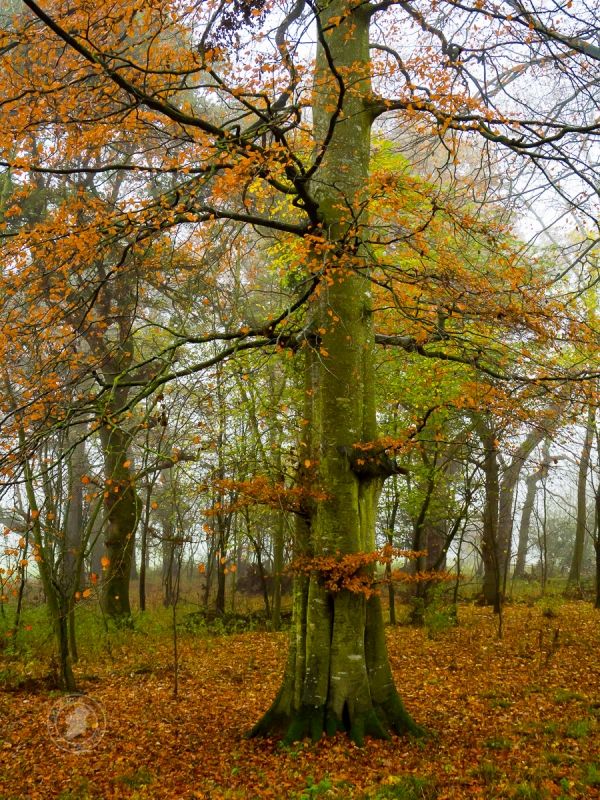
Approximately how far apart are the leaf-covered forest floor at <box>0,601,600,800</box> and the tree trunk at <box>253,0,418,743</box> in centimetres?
35

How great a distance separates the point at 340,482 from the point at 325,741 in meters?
2.42

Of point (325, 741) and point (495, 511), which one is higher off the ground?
point (495, 511)

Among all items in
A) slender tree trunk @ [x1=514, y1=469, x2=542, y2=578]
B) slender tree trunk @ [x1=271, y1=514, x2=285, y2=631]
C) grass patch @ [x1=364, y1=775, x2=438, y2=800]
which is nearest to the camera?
grass patch @ [x1=364, y1=775, x2=438, y2=800]

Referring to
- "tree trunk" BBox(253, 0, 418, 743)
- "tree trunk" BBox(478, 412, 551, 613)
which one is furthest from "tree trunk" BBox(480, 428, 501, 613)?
"tree trunk" BBox(253, 0, 418, 743)

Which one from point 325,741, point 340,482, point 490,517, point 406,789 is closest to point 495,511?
point 490,517

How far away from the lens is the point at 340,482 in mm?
6113

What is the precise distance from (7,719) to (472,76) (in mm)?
9218

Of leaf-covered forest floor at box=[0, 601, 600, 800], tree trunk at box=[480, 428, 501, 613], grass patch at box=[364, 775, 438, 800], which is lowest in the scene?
leaf-covered forest floor at box=[0, 601, 600, 800]

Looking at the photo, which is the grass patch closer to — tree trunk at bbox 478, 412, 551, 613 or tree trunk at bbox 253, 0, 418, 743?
tree trunk at bbox 253, 0, 418, 743

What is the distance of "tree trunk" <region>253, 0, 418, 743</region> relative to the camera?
230 inches

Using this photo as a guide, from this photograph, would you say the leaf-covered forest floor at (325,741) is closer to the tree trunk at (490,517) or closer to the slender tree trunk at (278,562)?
the slender tree trunk at (278,562)

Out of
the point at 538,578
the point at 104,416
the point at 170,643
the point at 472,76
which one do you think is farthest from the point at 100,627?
the point at 538,578

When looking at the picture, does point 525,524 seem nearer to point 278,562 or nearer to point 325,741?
point 278,562

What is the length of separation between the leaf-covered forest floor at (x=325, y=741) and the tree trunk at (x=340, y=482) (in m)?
0.35
